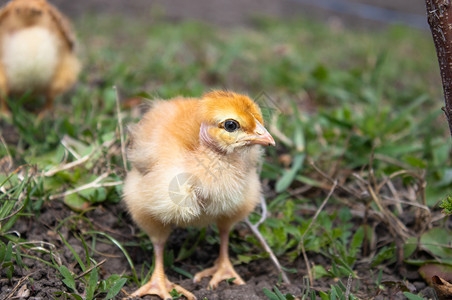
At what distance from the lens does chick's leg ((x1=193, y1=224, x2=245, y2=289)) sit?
2867 millimetres

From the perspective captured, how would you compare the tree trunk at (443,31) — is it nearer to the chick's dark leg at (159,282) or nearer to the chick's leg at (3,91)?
the chick's dark leg at (159,282)

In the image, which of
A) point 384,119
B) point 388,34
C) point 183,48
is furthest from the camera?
point 388,34

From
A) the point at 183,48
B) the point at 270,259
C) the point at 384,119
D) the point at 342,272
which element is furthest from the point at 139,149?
the point at 183,48

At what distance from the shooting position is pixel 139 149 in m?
2.75

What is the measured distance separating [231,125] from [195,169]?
0.29 metres

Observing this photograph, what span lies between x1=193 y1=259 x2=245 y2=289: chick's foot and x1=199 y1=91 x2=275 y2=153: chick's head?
813 millimetres

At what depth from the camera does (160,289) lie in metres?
2.66

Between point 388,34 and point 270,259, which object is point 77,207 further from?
point 388,34

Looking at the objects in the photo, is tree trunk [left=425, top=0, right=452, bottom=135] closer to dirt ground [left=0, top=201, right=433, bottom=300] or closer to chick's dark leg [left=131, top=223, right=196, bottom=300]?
dirt ground [left=0, top=201, right=433, bottom=300]

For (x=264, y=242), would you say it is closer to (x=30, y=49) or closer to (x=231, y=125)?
(x=231, y=125)

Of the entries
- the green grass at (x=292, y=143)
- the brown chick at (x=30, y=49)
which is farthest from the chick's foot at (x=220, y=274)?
the brown chick at (x=30, y=49)

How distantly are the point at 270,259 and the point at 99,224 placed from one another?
112 cm

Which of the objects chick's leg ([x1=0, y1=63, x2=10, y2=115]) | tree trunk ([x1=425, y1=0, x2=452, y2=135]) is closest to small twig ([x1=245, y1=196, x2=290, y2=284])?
tree trunk ([x1=425, y1=0, x2=452, y2=135])

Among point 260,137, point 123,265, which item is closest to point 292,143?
point 260,137
